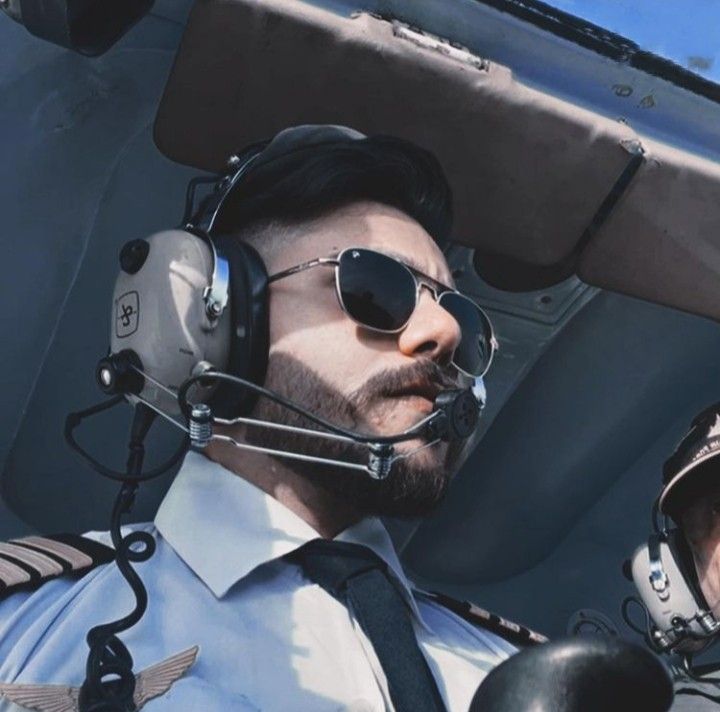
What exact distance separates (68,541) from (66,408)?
1.22ft

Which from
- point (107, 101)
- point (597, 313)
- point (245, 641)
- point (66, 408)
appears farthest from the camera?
point (597, 313)

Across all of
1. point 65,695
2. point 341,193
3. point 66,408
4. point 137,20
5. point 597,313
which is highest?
point 137,20

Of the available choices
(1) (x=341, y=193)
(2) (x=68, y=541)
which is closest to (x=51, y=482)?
(2) (x=68, y=541)

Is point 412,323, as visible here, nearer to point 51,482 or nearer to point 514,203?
point 514,203

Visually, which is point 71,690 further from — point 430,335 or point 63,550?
point 430,335

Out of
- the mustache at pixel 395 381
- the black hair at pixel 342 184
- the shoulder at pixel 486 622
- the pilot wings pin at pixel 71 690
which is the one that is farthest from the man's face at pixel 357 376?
the pilot wings pin at pixel 71 690

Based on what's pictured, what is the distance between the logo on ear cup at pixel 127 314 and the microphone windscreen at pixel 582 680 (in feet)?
2.25

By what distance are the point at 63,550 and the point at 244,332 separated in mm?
334

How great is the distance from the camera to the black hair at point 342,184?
1494mm

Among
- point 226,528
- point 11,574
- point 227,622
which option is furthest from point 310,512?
point 11,574

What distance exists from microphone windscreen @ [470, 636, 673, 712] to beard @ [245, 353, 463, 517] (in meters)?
0.57

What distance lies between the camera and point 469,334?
1.50 metres

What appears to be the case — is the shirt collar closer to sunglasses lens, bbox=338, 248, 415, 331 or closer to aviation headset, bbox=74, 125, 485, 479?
aviation headset, bbox=74, 125, 485, 479

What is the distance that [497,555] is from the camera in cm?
218
